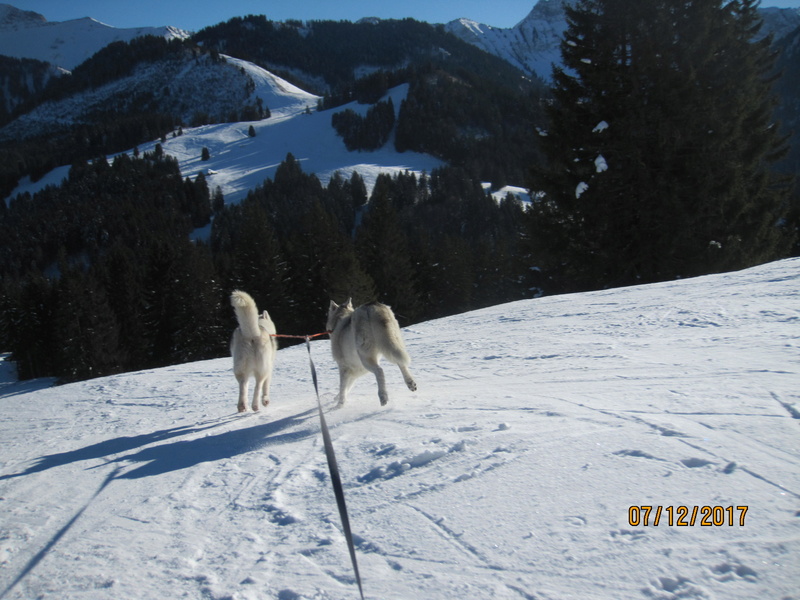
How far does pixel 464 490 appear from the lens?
2906 millimetres

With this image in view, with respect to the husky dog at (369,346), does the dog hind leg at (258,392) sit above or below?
below

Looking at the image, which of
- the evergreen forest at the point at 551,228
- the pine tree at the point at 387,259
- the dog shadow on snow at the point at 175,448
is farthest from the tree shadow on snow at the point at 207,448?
the pine tree at the point at 387,259

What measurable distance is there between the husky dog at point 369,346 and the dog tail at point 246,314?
123 cm

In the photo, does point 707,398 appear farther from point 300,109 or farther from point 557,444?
point 300,109

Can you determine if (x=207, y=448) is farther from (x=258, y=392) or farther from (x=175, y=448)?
(x=258, y=392)

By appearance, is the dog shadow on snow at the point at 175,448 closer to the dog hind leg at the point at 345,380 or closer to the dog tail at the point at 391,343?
the dog hind leg at the point at 345,380

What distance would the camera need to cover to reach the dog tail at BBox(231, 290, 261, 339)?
6.15m

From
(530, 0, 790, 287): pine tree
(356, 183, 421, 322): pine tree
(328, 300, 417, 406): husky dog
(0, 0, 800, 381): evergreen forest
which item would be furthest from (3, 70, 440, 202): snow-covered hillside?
(328, 300, 417, 406): husky dog

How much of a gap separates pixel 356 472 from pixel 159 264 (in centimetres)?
4379

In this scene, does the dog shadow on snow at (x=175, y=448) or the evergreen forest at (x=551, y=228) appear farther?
the evergreen forest at (x=551, y=228)

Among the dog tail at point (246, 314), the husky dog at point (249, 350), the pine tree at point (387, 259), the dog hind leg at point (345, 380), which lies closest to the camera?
the dog hind leg at point (345, 380)

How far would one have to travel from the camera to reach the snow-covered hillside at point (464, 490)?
216cm

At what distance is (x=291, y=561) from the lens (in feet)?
8.27
